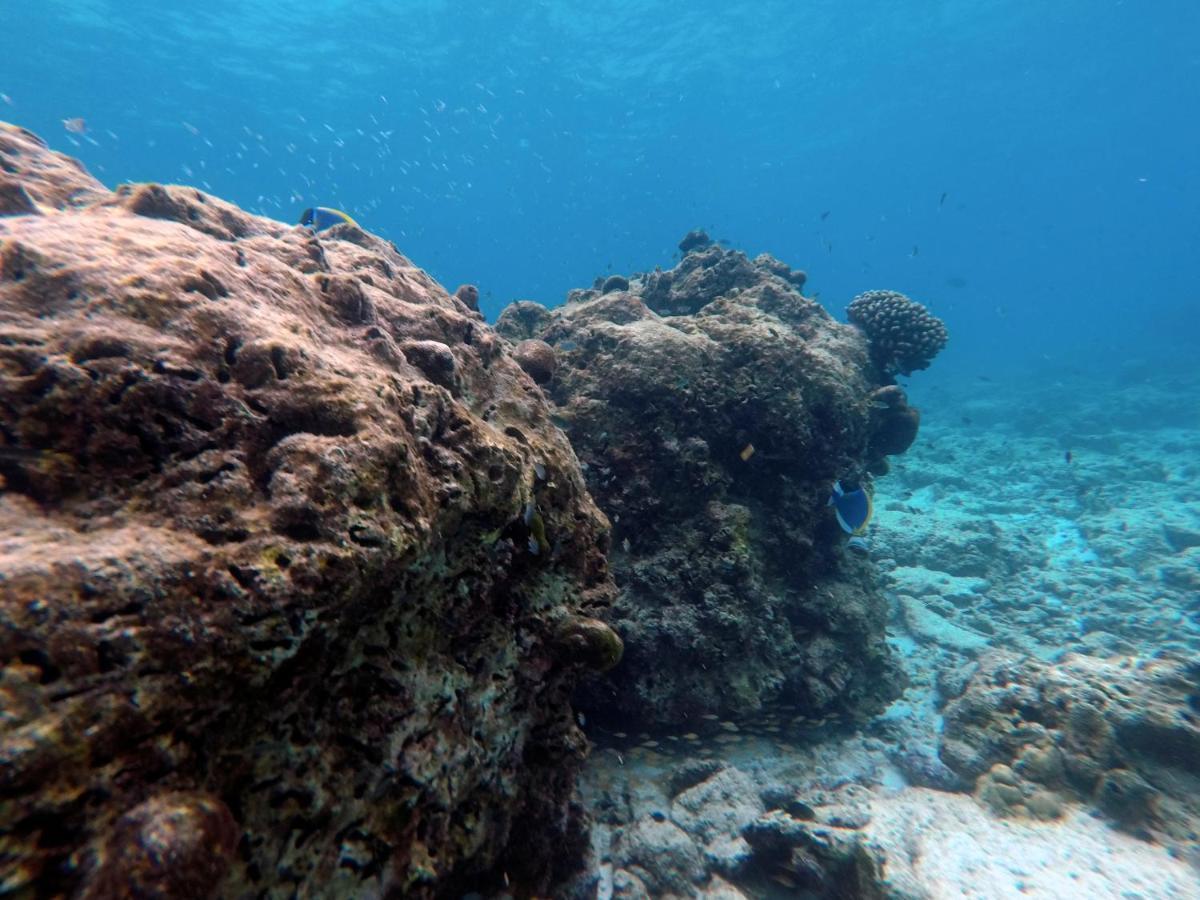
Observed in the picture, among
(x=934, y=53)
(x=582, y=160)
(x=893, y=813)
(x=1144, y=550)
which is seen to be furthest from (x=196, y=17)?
(x=934, y=53)

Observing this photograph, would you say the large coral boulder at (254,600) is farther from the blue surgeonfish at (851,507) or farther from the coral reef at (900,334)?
the coral reef at (900,334)

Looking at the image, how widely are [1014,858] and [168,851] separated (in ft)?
22.4

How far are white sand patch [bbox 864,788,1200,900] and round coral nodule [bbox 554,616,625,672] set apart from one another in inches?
132

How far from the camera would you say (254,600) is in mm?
1981

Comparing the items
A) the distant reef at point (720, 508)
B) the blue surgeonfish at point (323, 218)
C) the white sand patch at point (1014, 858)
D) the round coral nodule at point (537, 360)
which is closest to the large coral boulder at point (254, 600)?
the distant reef at point (720, 508)

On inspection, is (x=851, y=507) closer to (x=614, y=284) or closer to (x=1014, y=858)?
(x=1014, y=858)

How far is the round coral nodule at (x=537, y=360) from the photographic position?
6320 millimetres

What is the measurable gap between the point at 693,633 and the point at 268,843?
14.2 ft

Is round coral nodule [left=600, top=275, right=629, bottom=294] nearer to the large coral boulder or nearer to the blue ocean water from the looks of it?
the large coral boulder

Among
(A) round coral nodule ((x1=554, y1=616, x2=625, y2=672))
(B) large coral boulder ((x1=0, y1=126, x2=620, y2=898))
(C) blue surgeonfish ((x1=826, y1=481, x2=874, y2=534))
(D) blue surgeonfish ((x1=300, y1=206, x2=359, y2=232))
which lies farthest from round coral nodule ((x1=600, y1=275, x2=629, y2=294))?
(A) round coral nodule ((x1=554, y1=616, x2=625, y2=672))

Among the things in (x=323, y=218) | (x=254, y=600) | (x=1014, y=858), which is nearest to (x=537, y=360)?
(x=323, y=218)

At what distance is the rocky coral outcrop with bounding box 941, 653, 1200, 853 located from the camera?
18.4 feet

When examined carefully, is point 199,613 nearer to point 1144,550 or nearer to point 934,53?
point 1144,550

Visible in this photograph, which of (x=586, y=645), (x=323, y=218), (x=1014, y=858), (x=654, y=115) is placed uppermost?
(x=654, y=115)
